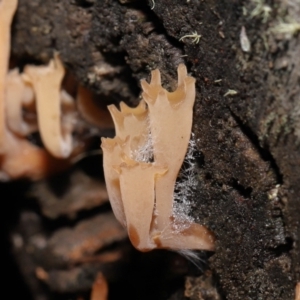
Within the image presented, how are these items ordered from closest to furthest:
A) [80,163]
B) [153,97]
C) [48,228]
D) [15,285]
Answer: [153,97] < [80,163] < [48,228] < [15,285]

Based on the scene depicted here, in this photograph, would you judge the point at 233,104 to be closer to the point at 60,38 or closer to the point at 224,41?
the point at 224,41

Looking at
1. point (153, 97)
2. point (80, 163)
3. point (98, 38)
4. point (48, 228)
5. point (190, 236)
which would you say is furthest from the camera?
point (48, 228)

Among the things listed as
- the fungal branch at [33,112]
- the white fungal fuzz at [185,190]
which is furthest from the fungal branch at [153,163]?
the fungal branch at [33,112]

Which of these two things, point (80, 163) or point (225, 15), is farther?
point (80, 163)

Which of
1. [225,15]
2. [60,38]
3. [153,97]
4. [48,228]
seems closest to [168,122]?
[153,97]

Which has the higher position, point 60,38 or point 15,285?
point 60,38

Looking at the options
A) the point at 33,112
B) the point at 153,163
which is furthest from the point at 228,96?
the point at 33,112

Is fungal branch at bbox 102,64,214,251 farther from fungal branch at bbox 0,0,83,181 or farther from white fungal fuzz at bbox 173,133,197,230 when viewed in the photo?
fungal branch at bbox 0,0,83,181
